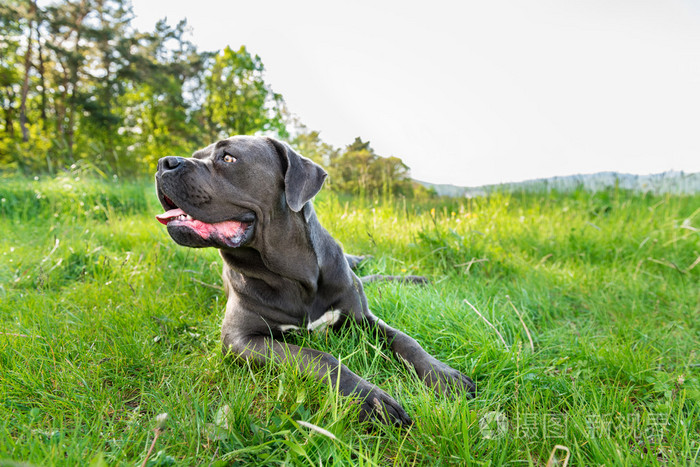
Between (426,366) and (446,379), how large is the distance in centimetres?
14

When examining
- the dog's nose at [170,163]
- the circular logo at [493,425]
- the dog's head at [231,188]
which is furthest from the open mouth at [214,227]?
the circular logo at [493,425]

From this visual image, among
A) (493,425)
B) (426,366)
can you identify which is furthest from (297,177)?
(493,425)

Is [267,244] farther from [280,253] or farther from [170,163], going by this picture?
[170,163]

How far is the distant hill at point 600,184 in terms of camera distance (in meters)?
Answer: 6.07

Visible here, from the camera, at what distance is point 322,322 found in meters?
2.45

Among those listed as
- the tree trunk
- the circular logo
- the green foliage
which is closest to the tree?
the green foliage

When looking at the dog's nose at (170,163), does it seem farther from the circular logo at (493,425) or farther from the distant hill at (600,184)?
the distant hill at (600,184)

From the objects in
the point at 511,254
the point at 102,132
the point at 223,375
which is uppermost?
the point at 102,132

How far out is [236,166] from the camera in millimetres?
2256

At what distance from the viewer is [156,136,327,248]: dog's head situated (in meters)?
2.10

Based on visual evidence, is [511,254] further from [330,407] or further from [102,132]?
[102,132]

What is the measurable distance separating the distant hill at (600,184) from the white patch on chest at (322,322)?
3.91 m

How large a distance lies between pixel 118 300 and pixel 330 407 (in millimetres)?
2160

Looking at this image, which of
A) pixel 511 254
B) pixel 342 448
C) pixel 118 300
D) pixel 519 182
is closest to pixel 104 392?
pixel 342 448
